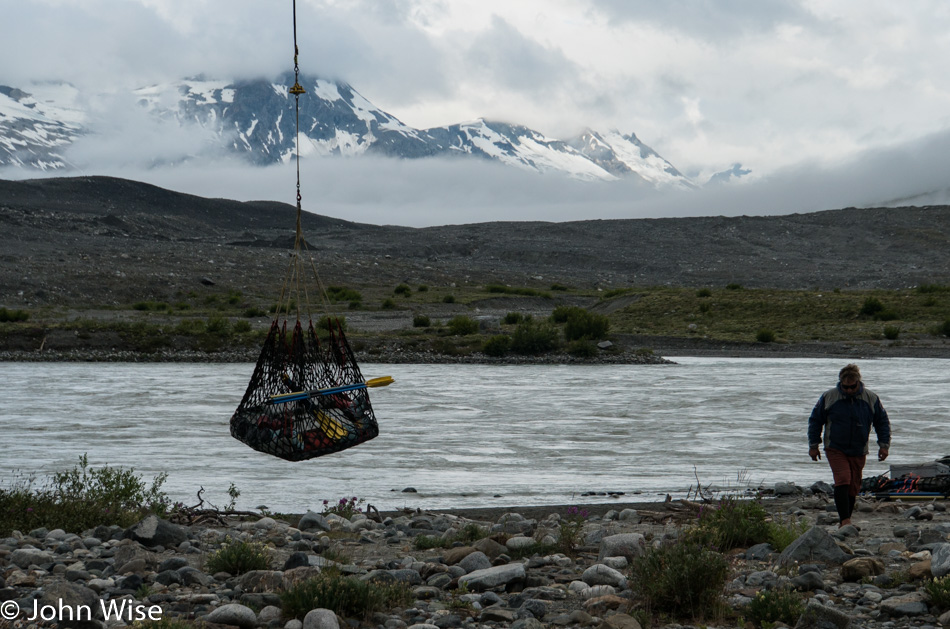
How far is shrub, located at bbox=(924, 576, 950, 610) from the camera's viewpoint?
19.7ft

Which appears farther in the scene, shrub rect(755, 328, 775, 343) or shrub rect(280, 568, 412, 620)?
shrub rect(755, 328, 775, 343)

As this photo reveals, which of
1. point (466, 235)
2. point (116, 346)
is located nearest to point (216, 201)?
point (466, 235)

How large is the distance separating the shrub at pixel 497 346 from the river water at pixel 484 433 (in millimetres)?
4763

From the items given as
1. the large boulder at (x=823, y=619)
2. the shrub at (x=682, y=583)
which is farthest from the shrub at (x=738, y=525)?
the large boulder at (x=823, y=619)

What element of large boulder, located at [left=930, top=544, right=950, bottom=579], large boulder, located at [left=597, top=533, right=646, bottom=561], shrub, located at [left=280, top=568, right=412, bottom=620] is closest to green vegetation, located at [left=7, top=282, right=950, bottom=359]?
large boulder, located at [left=597, top=533, right=646, bottom=561]

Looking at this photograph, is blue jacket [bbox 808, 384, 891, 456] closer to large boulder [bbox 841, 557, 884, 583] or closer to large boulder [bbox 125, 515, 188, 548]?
large boulder [bbox 841, 557, 884, 583]

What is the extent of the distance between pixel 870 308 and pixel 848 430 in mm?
39821

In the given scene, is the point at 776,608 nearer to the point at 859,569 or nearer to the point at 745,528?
the point at 859,569

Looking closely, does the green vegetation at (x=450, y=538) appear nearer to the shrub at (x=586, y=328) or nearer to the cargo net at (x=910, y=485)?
the cargo net at (x=910, y=485)

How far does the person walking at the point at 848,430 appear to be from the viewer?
8836 millimetres

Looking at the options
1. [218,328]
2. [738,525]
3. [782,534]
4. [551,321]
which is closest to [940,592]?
[782,534]

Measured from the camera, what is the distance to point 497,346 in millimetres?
36094

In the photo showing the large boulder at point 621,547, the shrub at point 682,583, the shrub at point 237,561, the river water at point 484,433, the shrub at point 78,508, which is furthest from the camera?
the river water at point 484,433

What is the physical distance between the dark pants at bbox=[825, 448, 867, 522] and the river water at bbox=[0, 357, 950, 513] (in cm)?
320
